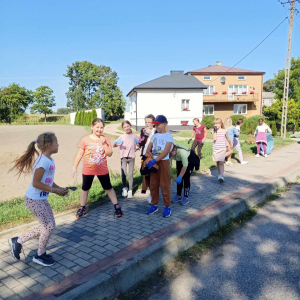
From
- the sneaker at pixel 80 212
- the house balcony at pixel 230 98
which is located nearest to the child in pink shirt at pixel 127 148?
the sneaker at pixel 80 212

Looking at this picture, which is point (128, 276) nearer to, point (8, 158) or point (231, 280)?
point (231, 280)

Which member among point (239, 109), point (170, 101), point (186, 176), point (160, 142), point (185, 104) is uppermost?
point (170, 101)

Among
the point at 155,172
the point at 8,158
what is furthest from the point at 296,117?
the point at 155,172

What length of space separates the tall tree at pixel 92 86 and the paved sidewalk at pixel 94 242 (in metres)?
62.2

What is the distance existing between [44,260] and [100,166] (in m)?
1.85

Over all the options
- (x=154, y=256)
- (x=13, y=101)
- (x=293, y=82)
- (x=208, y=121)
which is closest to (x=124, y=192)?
(x=154, y=256)

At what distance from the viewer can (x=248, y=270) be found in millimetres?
3627

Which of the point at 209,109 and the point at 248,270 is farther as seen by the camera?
the point at 209,109

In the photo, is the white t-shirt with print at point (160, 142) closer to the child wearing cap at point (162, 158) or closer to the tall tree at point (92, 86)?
the child wearing cap at point (162, 158)

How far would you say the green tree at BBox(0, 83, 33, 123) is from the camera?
59.9 metres

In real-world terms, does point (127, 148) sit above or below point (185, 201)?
above

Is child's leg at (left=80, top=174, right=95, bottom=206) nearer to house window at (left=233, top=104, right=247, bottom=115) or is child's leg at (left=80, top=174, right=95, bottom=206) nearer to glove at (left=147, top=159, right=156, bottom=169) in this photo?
glove at (left=147, top=159, right=156, bottom=169)

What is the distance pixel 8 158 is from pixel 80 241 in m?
9.89

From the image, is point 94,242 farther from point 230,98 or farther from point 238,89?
point 238,89
